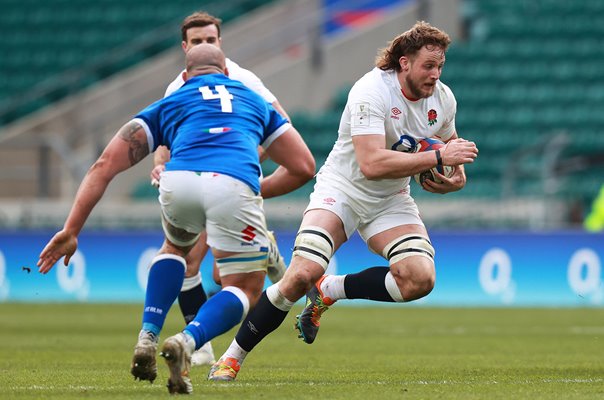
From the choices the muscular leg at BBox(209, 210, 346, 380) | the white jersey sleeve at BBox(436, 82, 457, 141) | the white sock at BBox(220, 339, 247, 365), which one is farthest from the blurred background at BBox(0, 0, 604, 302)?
the white sock at BBox(220, 339, 247, 365)

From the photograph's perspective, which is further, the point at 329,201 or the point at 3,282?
the point at 3,282

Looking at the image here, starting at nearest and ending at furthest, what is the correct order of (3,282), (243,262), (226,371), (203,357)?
1. (243,262)
2. (226,371)
3. (203,357)
4. (3,282)

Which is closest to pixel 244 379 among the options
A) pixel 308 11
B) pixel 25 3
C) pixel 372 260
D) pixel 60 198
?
pixel 372 260

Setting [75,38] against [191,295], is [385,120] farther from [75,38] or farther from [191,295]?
[75,38]

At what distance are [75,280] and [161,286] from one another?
1150 centimetres

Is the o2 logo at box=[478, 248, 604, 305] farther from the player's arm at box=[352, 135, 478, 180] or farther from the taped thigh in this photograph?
the taped thigh

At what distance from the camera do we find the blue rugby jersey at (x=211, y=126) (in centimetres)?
641

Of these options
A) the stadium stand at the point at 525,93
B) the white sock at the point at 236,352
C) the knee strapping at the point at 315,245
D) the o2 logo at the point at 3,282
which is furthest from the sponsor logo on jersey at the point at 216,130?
the stadium stand at the point at 525,93

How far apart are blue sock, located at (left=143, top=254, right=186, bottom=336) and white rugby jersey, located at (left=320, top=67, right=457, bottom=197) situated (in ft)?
4.95

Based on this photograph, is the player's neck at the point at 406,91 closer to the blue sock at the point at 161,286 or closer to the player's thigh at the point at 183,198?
the player's thigh at the point at 183,198

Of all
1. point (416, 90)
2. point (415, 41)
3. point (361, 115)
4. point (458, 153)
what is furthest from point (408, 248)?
point (415, 41)

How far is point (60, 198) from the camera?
19.5 meters

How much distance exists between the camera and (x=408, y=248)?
7.53m

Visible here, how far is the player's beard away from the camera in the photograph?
24.7 ft
